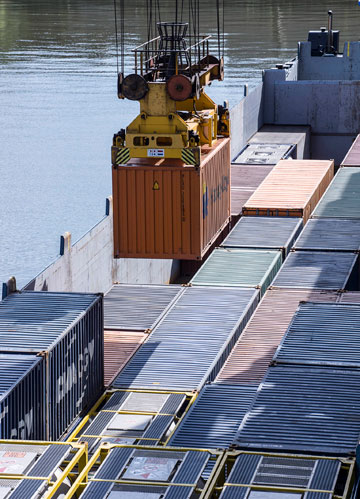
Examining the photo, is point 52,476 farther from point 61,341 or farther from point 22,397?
point 61,341

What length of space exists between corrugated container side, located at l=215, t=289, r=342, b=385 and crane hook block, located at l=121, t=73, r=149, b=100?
23.5 ft

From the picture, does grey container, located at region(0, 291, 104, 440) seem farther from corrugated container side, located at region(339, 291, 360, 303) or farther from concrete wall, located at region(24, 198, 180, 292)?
corrugated container side, located at region(339, 291, 360, 303)

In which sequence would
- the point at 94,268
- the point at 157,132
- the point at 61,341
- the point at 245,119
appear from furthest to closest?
1. the point at 245,119
2. the point at 94,268
3. the point at 157,132
4. the point at 61,341

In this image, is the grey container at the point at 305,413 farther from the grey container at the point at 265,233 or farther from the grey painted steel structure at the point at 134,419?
the grey container at the point at 265,233

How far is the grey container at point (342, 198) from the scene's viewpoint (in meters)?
35.6

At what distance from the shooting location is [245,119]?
5016 centimetres

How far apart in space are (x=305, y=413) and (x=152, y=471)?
3.95 meters

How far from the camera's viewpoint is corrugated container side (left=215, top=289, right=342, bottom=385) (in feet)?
74.5

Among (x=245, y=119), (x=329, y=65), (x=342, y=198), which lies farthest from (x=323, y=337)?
(x=329, y=65)

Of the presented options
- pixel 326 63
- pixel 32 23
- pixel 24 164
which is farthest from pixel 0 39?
pixel 326 63

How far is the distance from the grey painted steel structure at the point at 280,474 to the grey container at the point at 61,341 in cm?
595

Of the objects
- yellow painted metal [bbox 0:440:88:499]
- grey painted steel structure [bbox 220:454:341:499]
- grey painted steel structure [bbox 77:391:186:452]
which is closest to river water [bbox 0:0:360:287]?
grey painted steel structure [bbox 77:391:186:452]

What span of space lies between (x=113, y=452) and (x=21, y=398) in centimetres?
348

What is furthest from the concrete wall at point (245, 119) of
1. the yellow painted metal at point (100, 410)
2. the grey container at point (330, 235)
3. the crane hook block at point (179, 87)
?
the yellow painted metal at point (100, 410)
